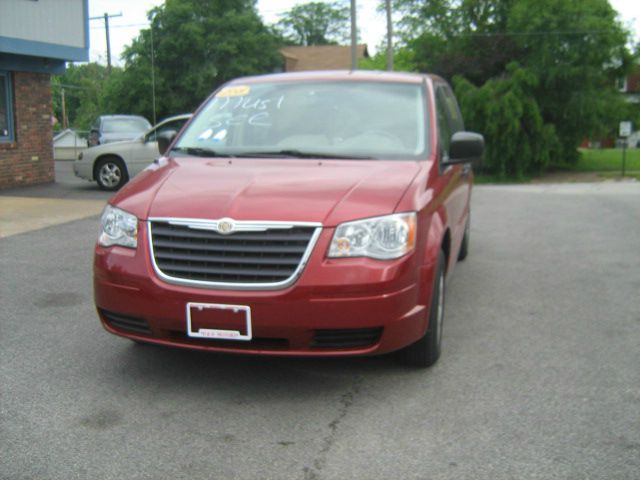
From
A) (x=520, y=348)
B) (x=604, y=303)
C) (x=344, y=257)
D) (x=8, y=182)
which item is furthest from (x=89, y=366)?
(x=8, y=182)

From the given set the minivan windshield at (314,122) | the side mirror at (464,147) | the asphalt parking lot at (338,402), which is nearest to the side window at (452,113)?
the minivan windshield at (314,122)

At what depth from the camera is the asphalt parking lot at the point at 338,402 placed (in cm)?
321

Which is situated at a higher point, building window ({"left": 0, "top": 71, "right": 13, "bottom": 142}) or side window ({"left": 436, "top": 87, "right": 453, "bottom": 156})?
building window ({"left": 0, "top": 71, "right": 13, "bottom": 142})

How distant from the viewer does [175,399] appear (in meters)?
3.90

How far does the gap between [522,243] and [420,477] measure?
21.0 feet

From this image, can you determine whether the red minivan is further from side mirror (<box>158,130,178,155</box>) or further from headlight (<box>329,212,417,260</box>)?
side mirror (<box>158,130,178,155</box>)

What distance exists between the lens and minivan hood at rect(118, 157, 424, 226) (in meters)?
3.78

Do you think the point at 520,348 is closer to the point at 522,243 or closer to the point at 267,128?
the point at 267,128

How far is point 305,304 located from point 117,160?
12130 millimetres

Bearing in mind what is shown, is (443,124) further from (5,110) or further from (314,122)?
(5,110)

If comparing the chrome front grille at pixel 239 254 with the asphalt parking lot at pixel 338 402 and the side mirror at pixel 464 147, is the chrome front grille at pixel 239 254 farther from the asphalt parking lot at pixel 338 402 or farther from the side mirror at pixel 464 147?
the side mirror at pixel 464 147

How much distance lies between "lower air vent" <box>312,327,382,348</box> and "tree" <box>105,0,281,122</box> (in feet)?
125

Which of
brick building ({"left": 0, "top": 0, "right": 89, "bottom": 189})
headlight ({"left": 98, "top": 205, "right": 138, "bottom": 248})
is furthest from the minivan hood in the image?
brick building ({"left": 0, "top": 0, "right": 89, "bottom": 189})

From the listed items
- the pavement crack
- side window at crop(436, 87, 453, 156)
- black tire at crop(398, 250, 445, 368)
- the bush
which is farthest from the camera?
the bush
